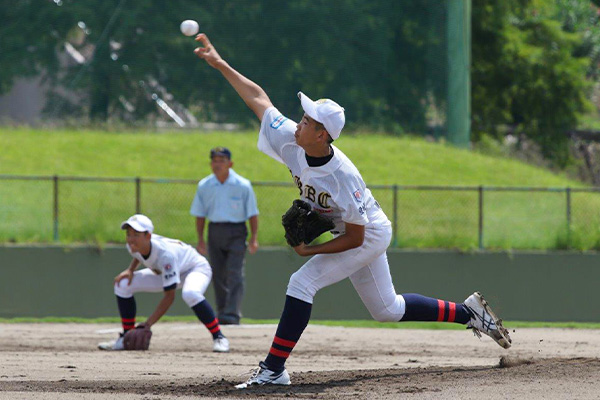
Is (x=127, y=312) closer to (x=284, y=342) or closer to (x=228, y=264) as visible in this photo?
(x=228, y=264)

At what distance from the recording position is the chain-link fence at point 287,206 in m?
17.1

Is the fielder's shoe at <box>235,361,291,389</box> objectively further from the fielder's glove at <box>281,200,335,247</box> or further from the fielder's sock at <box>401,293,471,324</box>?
the fielder's sock at <box>401,293,471,324</box>

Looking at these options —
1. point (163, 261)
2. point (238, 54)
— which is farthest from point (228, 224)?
point (238, 54)

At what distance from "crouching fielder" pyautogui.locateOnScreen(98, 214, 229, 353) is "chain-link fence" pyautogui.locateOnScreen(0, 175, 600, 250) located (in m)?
6.24

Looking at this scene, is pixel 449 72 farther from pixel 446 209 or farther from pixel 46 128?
pixel 46 128

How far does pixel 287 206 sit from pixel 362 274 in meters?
A: 11.4

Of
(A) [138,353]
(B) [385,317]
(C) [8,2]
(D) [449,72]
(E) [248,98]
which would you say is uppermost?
(C) [8,2]

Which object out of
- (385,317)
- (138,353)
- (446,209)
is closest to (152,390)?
(385,317)

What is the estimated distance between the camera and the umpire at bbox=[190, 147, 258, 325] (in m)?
12.9

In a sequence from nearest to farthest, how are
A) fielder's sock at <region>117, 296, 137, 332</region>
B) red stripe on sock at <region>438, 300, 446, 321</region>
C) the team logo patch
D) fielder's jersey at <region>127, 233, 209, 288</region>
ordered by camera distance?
the team logo patch → red stripe on sock at <region>438, 300, 446, 321</region> → fielder's jersey at <region>127, 233, 209, 288</region> → fielder's sock at <region>117, 296, 137, 332</region>

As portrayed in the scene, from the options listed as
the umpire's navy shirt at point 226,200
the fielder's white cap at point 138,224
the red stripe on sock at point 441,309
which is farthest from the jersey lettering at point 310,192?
the umpire's navy shirt at point 226,200

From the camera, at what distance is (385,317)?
7.38 metres

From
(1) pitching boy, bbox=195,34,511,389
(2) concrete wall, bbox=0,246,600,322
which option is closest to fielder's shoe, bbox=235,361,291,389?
(1) pitching boy, bbox=195,34,511,389

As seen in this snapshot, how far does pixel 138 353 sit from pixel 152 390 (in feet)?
9.95
